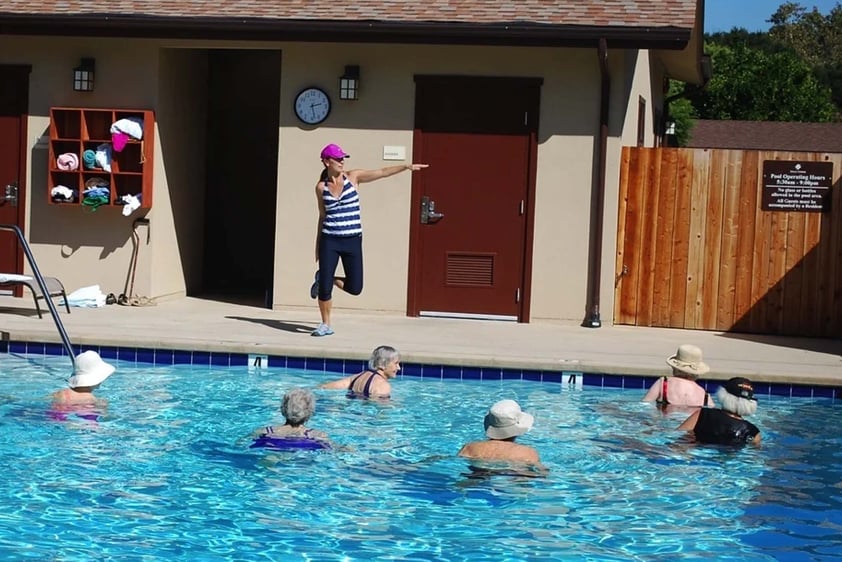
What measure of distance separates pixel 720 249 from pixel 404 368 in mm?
4329

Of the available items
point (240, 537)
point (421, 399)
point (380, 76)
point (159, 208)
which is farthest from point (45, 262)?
point (240, 537)

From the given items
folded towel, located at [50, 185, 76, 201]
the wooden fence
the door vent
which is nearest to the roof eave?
the wooden fence

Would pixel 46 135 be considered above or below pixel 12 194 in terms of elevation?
above

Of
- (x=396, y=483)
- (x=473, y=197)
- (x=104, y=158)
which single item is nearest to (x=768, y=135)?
(x=473, y=197)

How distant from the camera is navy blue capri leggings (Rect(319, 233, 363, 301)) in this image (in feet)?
39.3

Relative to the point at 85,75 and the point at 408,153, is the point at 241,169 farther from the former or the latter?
the point at 408,153

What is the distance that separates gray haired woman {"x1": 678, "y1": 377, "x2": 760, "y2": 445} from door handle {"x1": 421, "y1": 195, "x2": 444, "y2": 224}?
569 centimetres

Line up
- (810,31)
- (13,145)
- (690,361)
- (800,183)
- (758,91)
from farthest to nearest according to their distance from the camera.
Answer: (810,31), (758,91), (13,145), (800,183), (690,361)

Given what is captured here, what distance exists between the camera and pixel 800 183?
13258 mm

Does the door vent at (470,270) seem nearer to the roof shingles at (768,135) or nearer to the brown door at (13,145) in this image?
the brown door at (13,145)

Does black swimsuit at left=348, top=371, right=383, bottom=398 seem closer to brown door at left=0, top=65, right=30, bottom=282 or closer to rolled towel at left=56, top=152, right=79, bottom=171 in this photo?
rolled towel at left=56, top=152, right=79, bottom=171

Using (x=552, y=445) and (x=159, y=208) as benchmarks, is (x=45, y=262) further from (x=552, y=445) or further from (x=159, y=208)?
(x=552, y=445)

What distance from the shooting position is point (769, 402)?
10.2 metres

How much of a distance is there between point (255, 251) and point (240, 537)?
1060 cm
